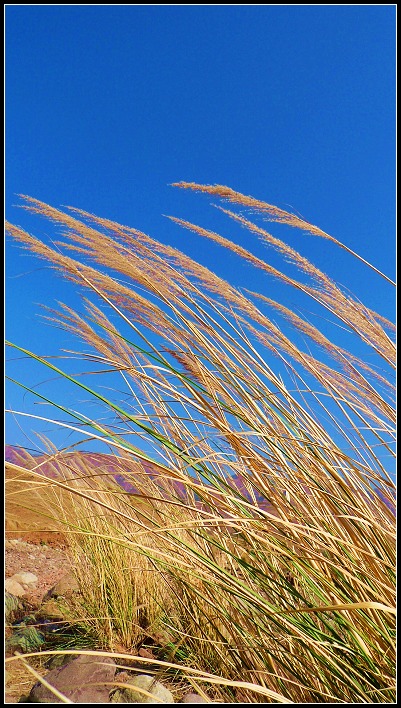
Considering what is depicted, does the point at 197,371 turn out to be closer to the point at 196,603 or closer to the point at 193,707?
the point at 193,707

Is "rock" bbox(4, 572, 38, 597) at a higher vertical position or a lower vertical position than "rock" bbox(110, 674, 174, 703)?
higher

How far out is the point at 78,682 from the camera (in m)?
1.95

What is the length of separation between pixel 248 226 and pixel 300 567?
95 centimetres

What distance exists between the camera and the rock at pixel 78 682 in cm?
190

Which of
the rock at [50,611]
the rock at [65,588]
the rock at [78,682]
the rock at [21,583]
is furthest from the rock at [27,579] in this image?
the rock at [78,682]

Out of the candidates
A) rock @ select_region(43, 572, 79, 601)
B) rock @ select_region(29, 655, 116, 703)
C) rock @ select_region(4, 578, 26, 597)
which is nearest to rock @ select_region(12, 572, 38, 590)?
rock @ select_region(4, 578, 26, 597)

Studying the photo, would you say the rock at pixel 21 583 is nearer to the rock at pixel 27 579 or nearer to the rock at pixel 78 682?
the rock at pixel 27 579

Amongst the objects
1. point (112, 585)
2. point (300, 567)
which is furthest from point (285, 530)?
point (112, 585)

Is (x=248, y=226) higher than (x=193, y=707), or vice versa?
(x=248, y=226)

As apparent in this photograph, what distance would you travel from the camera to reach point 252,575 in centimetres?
130

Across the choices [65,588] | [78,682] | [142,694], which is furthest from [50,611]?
[142,694]

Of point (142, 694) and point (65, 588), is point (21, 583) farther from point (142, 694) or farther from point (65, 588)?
point (142, 694)

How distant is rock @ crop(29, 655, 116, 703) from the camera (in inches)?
75.0

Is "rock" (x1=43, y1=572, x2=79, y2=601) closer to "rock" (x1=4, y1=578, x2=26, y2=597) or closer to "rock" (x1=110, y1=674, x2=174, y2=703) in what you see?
"rock" (x1=4, y1=578, x2=26, y2=597)
